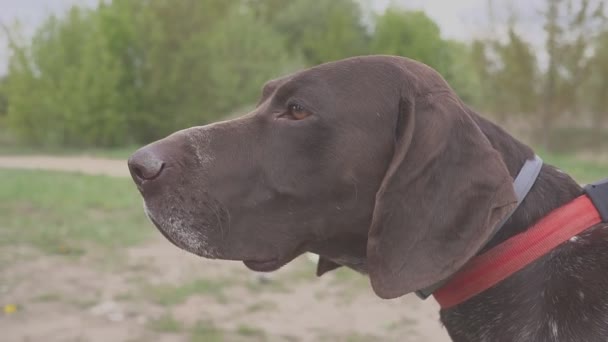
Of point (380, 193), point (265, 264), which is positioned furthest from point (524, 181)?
point (265, 264)

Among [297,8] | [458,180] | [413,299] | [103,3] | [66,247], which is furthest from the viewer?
[297,8]

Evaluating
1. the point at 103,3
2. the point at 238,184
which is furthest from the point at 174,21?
the point at 238,184

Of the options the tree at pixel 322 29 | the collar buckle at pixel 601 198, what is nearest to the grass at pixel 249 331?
the collar buckle at pixel 601 198

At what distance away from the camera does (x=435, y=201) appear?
2.07m

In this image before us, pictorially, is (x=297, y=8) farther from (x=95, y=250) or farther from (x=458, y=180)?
(x=458, y=180)

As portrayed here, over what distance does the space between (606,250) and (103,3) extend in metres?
23.0

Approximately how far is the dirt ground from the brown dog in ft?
7.26

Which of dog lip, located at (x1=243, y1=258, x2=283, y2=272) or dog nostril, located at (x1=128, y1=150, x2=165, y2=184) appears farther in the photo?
dog lip, located at (x1=243, y1=258, x2=283, y2=272)

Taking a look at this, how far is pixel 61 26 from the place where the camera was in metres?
20.5

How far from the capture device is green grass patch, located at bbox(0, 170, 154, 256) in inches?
272

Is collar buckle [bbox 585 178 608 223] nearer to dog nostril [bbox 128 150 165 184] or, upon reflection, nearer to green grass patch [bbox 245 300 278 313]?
dog nostril [bbox 128 150 165 184]

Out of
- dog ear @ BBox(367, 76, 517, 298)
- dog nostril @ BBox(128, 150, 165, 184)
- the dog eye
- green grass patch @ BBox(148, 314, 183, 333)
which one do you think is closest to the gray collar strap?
dog ear @ BBox(367, 76, 517, 298)

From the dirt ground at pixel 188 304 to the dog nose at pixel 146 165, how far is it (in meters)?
2.43

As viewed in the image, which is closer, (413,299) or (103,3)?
(413,299)
